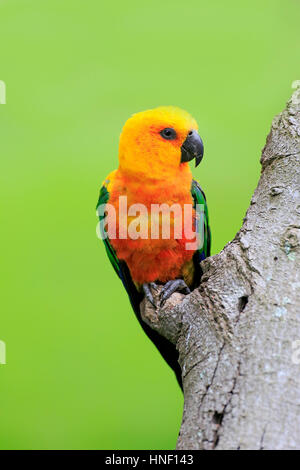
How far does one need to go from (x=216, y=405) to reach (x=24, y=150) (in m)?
2.37

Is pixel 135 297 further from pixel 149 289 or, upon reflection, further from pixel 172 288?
pixel 172 288

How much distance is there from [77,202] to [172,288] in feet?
4.24

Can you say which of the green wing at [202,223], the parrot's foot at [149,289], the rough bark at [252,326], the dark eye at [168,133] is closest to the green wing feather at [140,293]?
the green wing at [202,223]

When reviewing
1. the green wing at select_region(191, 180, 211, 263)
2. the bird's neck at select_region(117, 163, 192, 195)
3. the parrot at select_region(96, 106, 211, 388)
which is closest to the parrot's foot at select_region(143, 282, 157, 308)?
the parrot at select_region(96, 106, 211, 388)

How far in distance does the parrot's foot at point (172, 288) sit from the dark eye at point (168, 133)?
0.62 m

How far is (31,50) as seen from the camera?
3.29 m

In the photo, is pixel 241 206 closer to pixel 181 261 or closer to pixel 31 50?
pixel 181 261

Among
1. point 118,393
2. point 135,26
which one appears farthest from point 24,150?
point 118,393

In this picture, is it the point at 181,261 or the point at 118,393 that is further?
the point at 118,393

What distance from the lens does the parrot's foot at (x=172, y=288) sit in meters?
2.02

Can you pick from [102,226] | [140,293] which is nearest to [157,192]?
[102,226]

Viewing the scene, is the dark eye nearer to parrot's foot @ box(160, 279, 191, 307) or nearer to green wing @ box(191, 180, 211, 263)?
green wing @ box(191, 180, 211, 263)

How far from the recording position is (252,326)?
147 centimetres

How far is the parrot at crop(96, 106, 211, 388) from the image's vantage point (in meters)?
2.17
